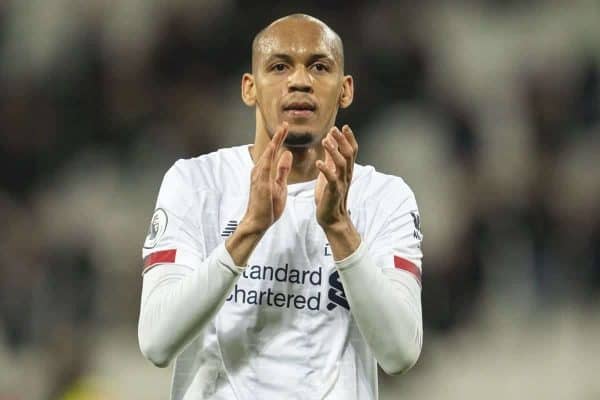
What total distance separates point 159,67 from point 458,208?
3.97ft

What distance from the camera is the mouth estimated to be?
2.12 m

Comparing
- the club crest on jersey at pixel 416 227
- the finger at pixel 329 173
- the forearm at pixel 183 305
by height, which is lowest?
the forearm at pixel 183 305

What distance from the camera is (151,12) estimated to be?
3709 millimetres

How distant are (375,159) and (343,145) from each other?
172 cm

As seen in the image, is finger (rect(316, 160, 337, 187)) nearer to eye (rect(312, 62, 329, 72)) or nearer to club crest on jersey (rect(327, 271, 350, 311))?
club crest on jersey (rect(327, 271, 350, 311))

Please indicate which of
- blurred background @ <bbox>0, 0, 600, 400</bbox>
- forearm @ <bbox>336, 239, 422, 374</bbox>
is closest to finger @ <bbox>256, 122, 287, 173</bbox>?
forearm @ <bbox>336, 239, 422, 374</bbox>

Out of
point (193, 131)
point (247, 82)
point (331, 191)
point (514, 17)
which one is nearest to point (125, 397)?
point (193, 131)

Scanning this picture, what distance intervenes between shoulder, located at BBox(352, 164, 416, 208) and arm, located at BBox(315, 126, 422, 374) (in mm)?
238

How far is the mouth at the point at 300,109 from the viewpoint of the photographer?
212cm

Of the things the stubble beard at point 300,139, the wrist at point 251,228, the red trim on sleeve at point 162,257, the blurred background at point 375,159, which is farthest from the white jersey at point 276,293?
the blurred background at point 375,159

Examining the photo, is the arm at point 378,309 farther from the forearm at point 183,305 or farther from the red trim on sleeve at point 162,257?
the red trim on sleeve at point 162,257

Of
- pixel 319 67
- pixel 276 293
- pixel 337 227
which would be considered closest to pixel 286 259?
pixel 276 293

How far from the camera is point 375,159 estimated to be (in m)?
3.59

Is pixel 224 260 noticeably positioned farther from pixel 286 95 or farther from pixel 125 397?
pixel 125 397
